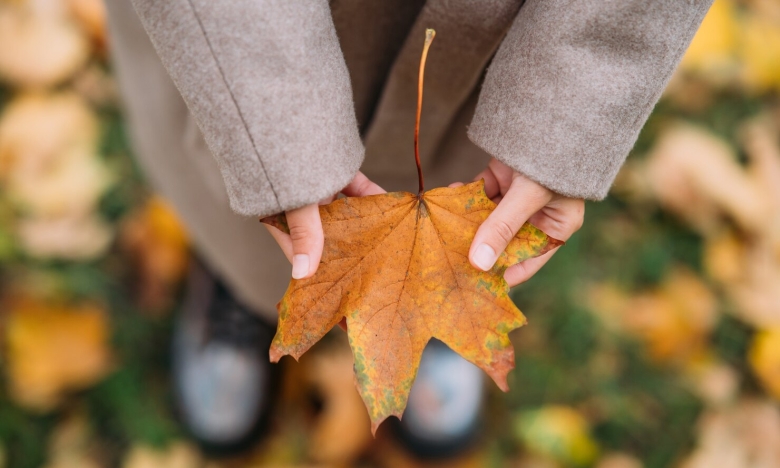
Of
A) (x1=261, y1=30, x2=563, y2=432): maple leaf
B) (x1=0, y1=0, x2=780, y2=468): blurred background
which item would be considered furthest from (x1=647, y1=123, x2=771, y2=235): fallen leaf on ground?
(x1=261, y1=30, x2=563, y2=432): maple leaf

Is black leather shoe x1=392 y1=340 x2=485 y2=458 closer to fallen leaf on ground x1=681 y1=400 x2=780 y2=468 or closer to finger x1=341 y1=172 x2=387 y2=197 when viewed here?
fallen leaf on ground x1=681 y1=400 x2=780 y2=468

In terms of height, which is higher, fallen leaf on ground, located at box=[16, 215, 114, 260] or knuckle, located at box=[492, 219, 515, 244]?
knuckle, located at box=[492, 219, 515, 244]

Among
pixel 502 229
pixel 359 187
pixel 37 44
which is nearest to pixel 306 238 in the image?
pixel 359 187

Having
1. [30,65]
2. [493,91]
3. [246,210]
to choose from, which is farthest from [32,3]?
[493,91]

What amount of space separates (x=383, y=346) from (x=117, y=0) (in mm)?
690

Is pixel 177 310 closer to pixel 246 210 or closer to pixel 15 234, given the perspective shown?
pixel 15 234

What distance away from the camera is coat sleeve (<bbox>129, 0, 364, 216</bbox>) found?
2.07 ft

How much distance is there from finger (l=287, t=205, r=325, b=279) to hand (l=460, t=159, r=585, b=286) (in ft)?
0.61

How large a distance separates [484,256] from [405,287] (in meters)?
0.11

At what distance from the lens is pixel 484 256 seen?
2.27 ft

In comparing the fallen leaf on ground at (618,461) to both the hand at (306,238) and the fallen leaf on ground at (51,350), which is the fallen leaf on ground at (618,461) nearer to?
the hand at (306,238)

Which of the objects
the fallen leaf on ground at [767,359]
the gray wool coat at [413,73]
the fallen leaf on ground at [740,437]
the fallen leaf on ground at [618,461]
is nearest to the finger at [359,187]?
the gray wool coat at [413,73]

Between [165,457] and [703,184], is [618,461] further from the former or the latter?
[165,457]

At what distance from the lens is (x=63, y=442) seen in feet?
4.58
